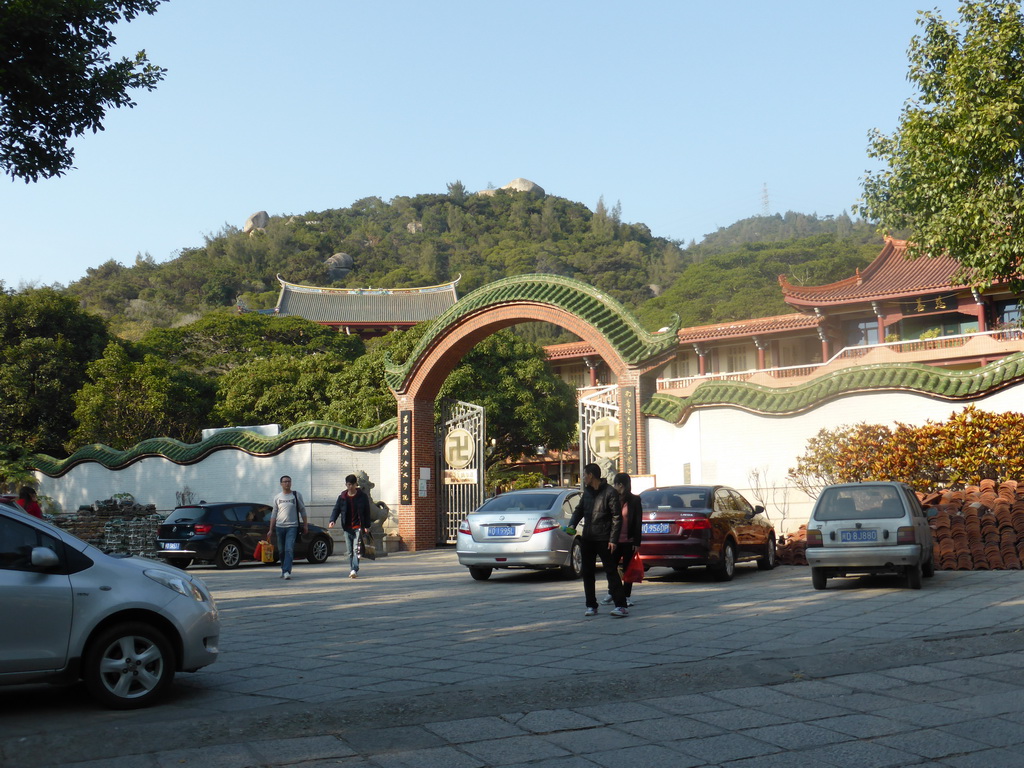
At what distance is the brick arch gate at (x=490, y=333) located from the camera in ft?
65.4

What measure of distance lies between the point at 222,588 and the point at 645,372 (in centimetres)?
944

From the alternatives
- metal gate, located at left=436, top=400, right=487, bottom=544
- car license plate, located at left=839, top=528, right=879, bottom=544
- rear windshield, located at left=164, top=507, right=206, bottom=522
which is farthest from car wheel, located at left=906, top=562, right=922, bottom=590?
rear windshield, located at left=164, top=507, right=206, bottom=522

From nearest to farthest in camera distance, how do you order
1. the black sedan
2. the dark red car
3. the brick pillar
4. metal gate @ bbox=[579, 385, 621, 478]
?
1. the dark red car
2. the black sedan
3. metal gate @ bbox=[579, 385, 621, 478]
4. the brick pillar

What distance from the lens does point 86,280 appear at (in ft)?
309

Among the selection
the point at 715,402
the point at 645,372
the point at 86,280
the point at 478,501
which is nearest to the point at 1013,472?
the point at 715,402

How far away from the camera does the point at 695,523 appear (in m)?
13.9

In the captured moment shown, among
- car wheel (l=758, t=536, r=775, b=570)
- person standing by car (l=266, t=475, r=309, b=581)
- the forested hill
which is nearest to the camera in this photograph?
person standing by car (l=266, t=475, r=309, b=581)

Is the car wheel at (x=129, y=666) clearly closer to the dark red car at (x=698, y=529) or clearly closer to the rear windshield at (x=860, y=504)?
the dark red car at (x=698, y=529)

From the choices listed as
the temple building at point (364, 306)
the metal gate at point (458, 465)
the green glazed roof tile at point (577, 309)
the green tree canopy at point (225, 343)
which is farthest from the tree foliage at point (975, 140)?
the temple building at point (364, 306)

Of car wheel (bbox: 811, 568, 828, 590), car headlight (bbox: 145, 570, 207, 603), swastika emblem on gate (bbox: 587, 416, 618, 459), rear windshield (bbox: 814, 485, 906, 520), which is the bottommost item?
car wheel (bbox: 811, 568, 828, 590)

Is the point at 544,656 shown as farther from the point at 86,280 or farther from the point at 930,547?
the point at 86,280

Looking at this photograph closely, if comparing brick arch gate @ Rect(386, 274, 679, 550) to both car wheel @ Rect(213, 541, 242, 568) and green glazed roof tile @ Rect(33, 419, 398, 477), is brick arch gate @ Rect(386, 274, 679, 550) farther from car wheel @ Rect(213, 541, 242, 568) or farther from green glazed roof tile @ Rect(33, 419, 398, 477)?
car wheel @ Rect(213, 541, 242, 568)

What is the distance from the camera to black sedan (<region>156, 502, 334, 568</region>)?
19078 millimetres

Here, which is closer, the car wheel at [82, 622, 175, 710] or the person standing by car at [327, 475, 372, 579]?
the car wheel at [82, 622, 175, 710]
